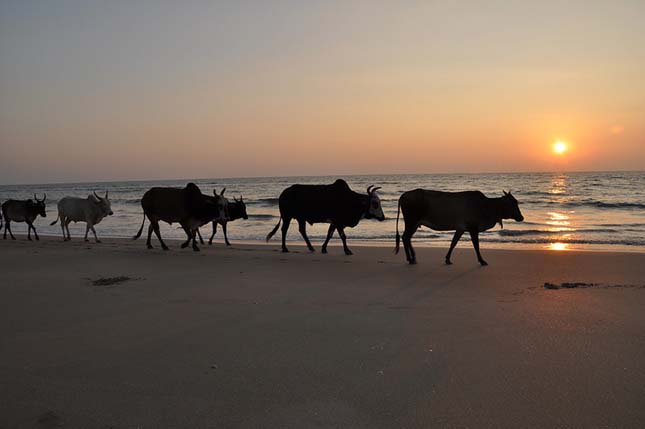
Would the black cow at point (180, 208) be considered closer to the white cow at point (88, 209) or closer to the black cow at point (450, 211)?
the white cow at point (88, 209)

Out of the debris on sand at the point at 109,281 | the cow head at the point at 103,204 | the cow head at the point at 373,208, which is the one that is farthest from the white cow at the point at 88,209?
the debris on sand at the point at 109,281

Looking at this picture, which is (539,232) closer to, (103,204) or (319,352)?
(103,204)

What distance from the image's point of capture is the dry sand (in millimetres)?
2977

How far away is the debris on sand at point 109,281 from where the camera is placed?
7.00 metres

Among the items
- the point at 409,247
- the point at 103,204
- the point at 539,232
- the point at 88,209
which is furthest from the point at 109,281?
the point at 539,232

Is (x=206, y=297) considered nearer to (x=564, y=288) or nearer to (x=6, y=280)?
(x=6, y=280)

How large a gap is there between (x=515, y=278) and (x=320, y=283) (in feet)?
9.62

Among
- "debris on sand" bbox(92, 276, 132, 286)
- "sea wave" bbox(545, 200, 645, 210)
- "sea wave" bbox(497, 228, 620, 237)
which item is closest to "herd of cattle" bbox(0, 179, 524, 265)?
"debris on sand" bbox(92, 276, 132, 286)

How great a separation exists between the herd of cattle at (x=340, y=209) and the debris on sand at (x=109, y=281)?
4.52 meters

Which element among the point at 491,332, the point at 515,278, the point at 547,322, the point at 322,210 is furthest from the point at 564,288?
the point at 322,210

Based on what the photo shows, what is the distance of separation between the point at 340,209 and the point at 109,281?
5920 millimetres

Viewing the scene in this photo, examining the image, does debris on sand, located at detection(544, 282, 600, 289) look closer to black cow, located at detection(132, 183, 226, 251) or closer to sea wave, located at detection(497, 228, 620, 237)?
black cow, located at detection(132, 183, 226, 251)

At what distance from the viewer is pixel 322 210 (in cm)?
1200

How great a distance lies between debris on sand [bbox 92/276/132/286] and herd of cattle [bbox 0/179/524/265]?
4.52 m
